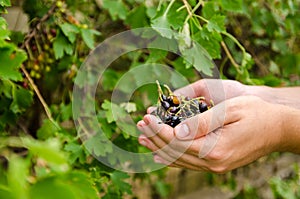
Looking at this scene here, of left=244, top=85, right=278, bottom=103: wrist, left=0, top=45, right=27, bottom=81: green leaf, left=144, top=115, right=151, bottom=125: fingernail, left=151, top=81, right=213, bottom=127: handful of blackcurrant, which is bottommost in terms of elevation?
left=244, top=85, right=278, bottom=103: wrist

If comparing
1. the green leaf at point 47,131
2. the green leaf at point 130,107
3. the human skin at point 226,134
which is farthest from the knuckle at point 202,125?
the green leaf at point 47,131

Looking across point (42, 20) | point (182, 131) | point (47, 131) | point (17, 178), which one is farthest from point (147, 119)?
point (17, 178)

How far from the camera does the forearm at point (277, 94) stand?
110cm

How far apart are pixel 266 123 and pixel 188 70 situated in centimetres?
28

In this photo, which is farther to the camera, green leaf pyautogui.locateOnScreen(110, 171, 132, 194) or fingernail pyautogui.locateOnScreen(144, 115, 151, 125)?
green leaf pyautogui.locateOnScreen(110, 171, 132, 194)

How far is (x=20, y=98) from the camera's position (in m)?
0.98

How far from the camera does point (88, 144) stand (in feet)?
3.24

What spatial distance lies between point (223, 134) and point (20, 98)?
1.34 ft

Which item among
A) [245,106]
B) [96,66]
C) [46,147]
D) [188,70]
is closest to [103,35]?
[96,66]

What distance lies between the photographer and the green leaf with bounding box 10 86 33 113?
0.97 m

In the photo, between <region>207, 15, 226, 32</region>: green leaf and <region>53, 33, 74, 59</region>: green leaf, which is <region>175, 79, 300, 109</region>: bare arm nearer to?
<region>207, 15, 226, 32</region>: green leaf

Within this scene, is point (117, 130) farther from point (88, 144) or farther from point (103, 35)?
point (103, 35)

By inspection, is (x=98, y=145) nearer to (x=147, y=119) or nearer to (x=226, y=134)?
(x=147, y=119)

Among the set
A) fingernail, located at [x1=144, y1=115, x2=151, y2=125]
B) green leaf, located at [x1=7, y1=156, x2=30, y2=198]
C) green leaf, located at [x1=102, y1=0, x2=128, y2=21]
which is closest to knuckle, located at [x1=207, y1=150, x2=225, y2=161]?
fingernail, located at [x1=144, y1=115, x2=151, y2=125]
